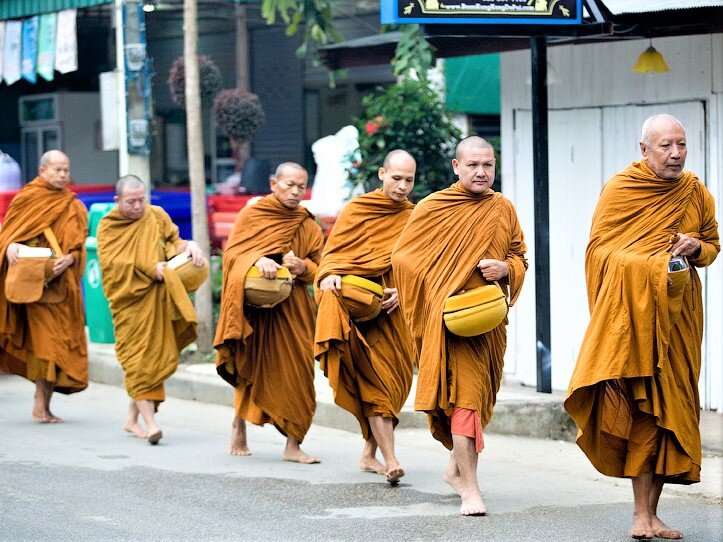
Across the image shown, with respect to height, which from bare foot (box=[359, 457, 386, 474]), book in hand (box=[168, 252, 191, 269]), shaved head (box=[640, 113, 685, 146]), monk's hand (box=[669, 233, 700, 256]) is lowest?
bare foot (box=[359, 457, 386, 474])

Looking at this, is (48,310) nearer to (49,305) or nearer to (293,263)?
(49,305)

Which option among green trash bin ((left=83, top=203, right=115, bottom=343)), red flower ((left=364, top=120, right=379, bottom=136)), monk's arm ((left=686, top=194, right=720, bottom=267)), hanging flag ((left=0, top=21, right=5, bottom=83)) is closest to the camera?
monk's arm ((left=686, top=194, right=720, bottom=267))

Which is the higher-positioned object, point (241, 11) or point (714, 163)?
point (241, 11)

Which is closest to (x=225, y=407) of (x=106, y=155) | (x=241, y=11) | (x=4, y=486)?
(x=4, y=486)

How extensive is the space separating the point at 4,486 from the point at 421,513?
2322 mm

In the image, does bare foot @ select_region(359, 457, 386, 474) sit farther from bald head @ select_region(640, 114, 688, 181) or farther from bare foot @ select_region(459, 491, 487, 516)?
bald head @ select_region(640, 114, 688, 181)

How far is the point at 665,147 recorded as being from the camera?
5.93 m

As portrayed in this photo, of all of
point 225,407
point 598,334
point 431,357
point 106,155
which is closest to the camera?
point 598,334

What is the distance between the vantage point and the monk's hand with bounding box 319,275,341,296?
759 cm

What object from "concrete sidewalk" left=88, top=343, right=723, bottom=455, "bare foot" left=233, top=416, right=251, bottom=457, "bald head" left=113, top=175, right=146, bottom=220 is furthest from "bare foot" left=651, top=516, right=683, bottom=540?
"bald head" left=113, top=175, right=146, bottom=220

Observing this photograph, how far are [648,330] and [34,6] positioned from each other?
38.2 ft

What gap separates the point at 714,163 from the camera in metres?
9.02

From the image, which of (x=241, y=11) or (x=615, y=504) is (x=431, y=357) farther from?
(x=241, y=11)

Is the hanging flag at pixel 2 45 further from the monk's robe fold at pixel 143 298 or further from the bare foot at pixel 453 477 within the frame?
the bare foot at pixel 453 477
